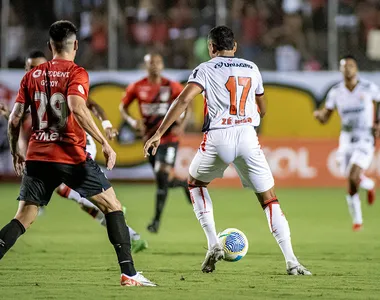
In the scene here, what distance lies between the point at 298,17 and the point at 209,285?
14.3 metres

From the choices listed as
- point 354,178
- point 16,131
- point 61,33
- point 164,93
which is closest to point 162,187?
point 164,93

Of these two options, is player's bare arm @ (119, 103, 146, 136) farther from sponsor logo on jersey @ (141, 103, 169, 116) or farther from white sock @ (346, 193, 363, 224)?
white sock @ (346, 193, 363, 224)

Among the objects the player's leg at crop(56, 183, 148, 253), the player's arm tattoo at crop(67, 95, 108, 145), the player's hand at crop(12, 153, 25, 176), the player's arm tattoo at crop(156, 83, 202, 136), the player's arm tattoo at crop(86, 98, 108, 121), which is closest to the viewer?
the player's arm tattoo at crop(67, 95, 108, 145)

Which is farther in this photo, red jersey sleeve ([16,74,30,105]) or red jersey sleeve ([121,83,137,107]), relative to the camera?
red jersey sleeve ([121,83,137,107])

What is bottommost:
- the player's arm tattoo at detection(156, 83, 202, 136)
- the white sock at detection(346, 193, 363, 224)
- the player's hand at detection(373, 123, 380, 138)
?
the white sock at detection(346, 193, 363, 224)

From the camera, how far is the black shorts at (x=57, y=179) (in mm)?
7656

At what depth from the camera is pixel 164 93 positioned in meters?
13.8

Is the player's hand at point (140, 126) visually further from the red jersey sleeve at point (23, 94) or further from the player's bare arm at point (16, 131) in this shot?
the red jersey sleeve at point (23, 94)

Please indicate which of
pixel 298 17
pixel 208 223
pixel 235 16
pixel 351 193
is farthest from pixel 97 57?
pixel 208 223

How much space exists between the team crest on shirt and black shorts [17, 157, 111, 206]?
606cm

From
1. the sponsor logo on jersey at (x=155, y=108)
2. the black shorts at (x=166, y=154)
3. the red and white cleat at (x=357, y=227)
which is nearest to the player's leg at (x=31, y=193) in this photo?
the black shorts at (x=166, y=154)

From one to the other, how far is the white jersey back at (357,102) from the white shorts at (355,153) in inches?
8.1

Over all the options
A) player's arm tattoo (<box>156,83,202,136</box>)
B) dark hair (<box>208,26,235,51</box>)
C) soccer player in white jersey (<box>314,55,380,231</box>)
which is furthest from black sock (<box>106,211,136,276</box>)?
soccer player in white jersey (<box>314,55,380,231</box>)

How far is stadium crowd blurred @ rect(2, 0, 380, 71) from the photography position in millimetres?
21078
